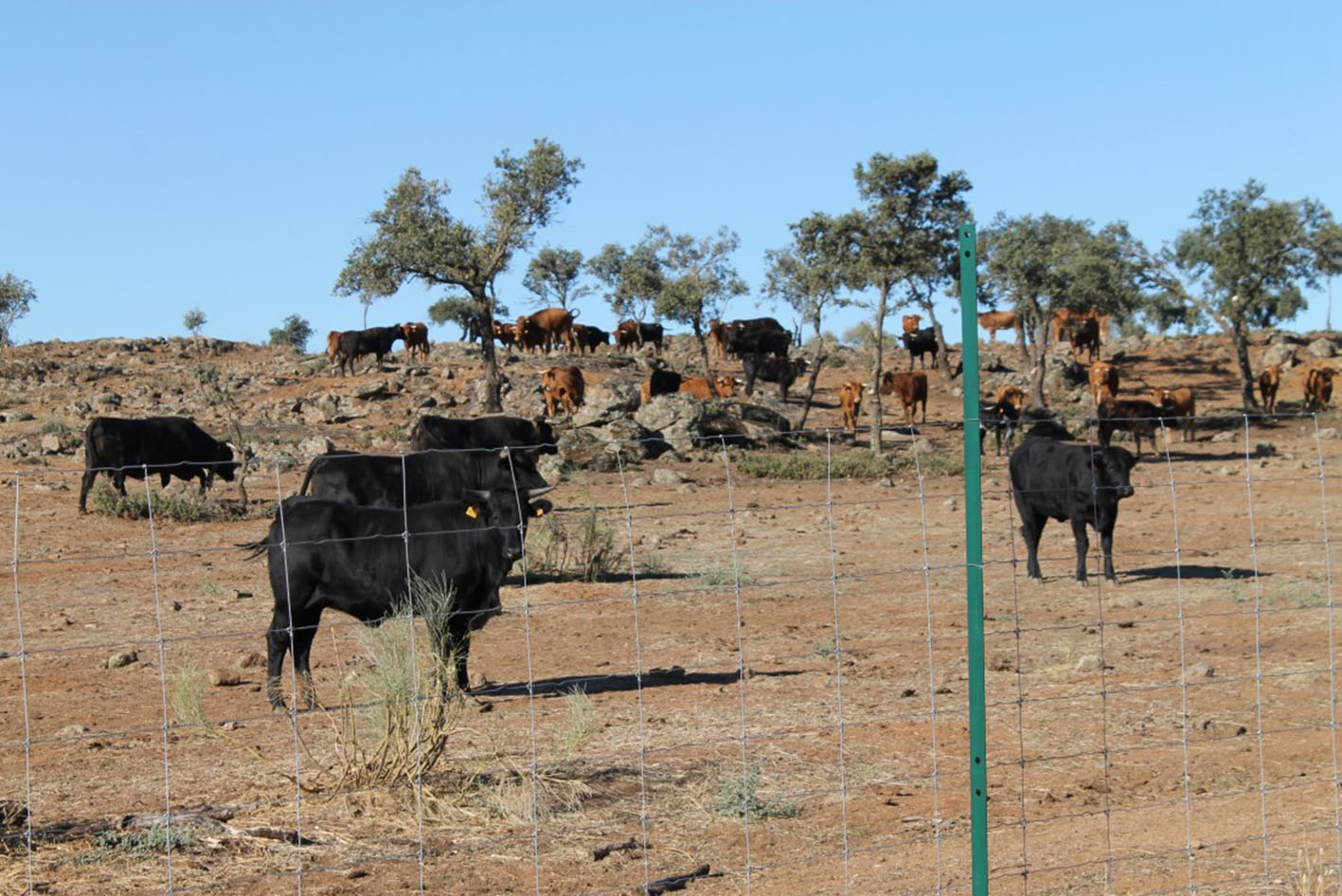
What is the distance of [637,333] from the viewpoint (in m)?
52.2

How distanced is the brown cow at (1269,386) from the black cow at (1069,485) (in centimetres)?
2387

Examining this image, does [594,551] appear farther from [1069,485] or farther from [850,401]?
[850,401]

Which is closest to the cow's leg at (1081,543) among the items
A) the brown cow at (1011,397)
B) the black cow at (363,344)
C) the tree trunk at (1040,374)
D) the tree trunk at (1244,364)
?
the brown cow at (1011,397)

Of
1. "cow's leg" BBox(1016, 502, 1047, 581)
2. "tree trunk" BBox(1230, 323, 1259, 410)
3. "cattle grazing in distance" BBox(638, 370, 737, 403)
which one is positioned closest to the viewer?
"cow's leg" BBox(1016, 502, 1047, 581)

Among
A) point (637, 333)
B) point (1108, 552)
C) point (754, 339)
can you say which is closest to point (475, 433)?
A: point (1108, 552)

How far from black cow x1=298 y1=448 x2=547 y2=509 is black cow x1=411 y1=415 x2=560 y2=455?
449 cm

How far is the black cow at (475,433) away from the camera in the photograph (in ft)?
76.1

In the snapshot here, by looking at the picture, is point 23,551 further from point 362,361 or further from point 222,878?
point 362,361

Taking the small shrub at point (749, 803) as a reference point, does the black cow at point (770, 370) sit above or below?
above

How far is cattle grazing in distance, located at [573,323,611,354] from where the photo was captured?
49125 millimetres

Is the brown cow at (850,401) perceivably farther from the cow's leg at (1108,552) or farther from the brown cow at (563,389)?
the cow's leg at (1108,552)

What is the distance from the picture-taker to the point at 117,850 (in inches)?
271

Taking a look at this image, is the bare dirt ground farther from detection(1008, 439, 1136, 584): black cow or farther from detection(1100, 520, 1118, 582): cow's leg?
detection(1008, 439, 1136, 584): black cow

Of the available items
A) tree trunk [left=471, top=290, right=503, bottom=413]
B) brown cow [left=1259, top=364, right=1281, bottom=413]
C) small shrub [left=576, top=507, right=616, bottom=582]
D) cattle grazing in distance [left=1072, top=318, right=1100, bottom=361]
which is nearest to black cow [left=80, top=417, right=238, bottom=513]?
small shrub [left=576, top=507, right=616, bottom=582]
